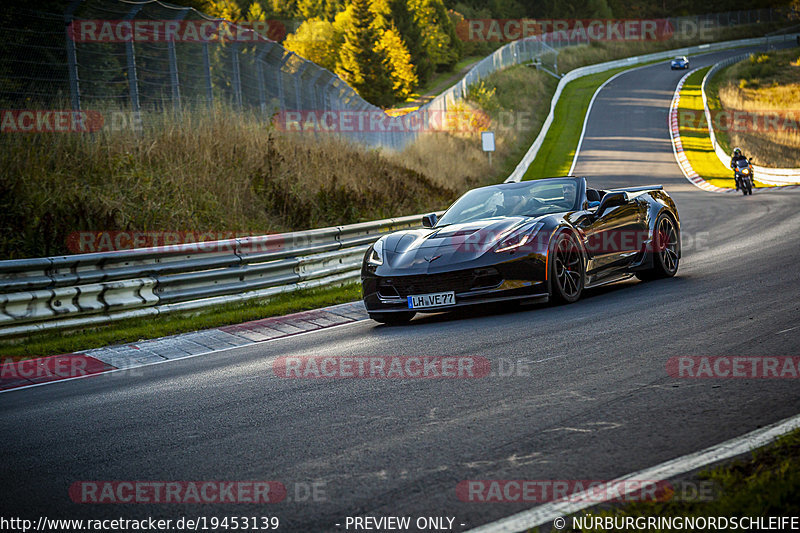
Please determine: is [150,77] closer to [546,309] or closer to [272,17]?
[546,309]

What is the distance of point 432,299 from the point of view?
27.0 feet

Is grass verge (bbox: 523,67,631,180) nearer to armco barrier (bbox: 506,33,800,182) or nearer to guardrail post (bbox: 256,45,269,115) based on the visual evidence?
armco barrier (bbox: 506,33,800,182)

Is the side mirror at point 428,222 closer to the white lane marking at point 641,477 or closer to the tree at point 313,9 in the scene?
the white lane marking at point 641,477

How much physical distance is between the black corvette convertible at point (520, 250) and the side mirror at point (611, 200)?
0.04ft

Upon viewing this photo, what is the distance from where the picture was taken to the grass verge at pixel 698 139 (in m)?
35.0

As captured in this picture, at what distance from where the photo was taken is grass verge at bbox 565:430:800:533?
9.29 feet

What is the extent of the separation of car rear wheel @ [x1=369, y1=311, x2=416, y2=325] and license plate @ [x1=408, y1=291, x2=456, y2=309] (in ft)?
1.57

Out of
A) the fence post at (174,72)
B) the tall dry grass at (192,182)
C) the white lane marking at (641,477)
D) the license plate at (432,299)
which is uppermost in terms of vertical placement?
the fence post at (174,72)

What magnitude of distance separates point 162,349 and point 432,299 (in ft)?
9.61

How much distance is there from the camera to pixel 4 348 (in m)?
8.66

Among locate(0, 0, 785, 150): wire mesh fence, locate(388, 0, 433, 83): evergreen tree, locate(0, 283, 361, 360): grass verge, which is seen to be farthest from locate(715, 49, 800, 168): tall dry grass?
locate(388, 0, 433, 83): evergreen tree

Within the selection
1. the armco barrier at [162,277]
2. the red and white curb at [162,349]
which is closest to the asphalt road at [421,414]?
the red and white curb at [162,349]

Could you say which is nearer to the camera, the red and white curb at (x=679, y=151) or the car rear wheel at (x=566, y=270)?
the car rear wheel at (x=566, y=270)

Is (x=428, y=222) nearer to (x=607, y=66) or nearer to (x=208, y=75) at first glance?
(x=208, y=75)
